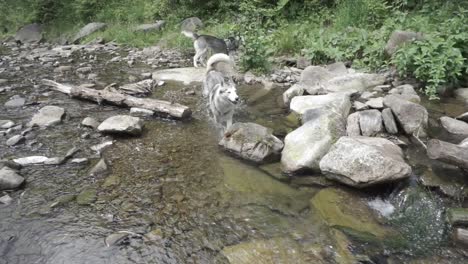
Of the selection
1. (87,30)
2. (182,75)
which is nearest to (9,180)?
(182,75)

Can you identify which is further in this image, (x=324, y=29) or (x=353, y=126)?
(x=324, y=29)

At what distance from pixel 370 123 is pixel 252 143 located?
174 centimetres

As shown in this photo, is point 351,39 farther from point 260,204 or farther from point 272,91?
point 260,204

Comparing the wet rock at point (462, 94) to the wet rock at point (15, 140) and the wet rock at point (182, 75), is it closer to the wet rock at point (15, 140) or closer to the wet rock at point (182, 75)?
the wet rock at point (182, 75)

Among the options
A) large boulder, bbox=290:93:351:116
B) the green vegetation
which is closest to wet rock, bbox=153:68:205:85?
the green vegetation

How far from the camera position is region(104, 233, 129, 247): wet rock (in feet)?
11.0

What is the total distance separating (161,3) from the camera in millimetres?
14812

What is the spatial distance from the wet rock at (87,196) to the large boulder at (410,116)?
4.21m

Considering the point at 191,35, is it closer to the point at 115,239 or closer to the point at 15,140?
the point at 15,140

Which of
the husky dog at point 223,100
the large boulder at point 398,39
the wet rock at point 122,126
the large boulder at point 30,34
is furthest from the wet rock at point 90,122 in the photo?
the large boulder at point 30,34

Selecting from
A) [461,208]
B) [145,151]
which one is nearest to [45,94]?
[145,151]

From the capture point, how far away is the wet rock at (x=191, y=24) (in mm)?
13275

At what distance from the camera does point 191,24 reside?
13.4 meters

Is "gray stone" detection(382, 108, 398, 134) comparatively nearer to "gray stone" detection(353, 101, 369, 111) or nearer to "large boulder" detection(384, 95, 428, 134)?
"large boulder" detection(384, 95, 428, 134)
